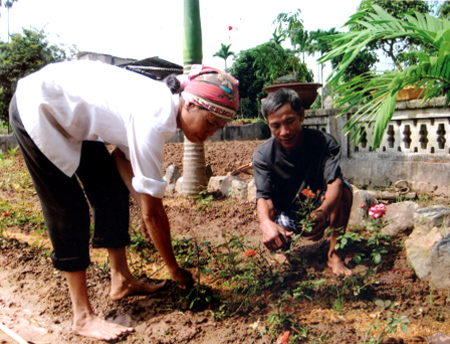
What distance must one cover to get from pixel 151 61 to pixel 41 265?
15.3m

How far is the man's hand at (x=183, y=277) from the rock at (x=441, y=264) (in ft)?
4.79

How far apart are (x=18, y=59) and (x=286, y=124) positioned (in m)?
12.4

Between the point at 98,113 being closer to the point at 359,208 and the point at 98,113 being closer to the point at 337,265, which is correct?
the point at 337,265

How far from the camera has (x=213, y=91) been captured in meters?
1.95

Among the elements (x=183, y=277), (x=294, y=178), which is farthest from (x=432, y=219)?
(x=183, y=277)

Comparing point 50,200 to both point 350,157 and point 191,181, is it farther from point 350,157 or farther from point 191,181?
point 350,157

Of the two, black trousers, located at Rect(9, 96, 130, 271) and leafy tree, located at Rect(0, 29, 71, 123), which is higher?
leafy tree, located at Rect(0, 29, 71, 123)

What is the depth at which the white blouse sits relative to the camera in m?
1.87

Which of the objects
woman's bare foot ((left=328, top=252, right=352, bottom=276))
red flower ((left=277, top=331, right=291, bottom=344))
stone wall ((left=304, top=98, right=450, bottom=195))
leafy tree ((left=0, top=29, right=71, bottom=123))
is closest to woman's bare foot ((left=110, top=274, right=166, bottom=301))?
red flower ((left=277, top=331, right=291, bottom=344))

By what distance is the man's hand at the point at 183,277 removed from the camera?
220 centimetres

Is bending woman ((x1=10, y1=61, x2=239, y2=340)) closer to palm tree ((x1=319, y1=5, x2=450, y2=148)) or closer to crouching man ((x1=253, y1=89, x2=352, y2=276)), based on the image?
crouching man ((x1=253, y1=89, x2=352, y2=276))

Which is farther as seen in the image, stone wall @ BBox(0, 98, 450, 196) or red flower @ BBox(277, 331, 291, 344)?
stone wall @ BBox(0, 98, 450, 196)

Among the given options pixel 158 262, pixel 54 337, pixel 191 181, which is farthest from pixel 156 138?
pixel 191 181

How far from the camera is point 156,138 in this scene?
186 centimetres
